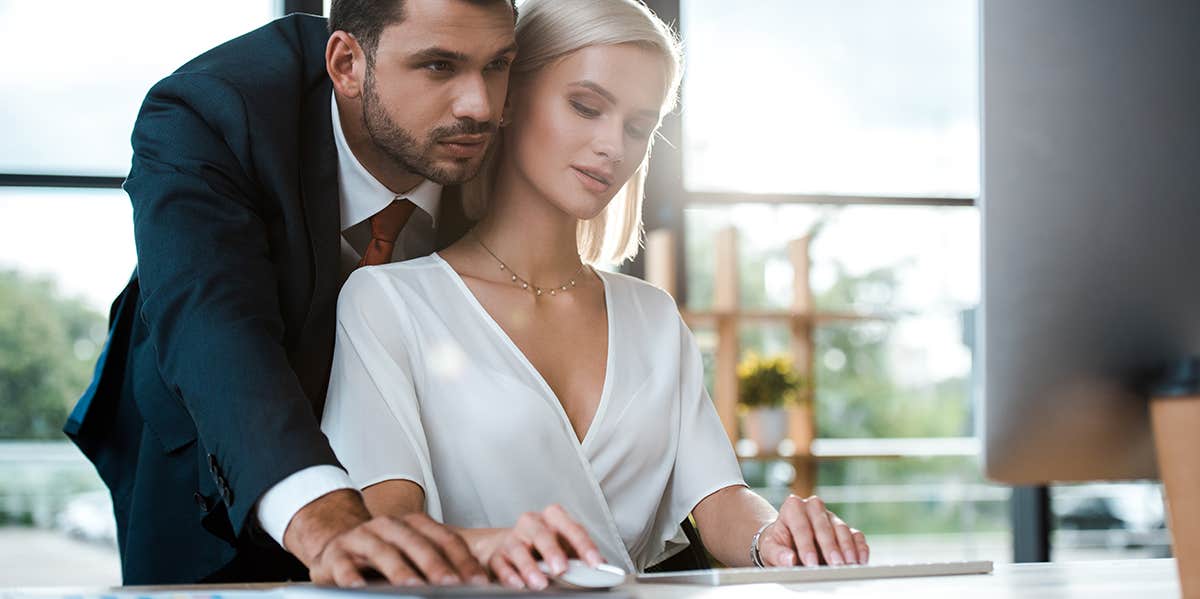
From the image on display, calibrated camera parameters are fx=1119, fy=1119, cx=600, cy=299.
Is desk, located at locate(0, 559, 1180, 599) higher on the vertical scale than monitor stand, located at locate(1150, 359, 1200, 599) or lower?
lower

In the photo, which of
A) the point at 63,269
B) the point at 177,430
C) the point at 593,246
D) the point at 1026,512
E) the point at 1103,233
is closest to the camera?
the point at 1103,233

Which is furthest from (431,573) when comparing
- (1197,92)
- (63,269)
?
(63,269)

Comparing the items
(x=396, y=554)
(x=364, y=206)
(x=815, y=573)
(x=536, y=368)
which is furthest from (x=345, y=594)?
(x=364, y=206)

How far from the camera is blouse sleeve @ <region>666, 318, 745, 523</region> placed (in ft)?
5.59

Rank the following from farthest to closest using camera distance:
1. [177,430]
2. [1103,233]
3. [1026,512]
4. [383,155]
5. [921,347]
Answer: [921,347] < [1026,512] < [383,155] < [177,430] < [1103,233]

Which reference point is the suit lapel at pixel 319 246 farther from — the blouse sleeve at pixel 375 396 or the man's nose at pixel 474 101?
the man's nose at pixel 474 101

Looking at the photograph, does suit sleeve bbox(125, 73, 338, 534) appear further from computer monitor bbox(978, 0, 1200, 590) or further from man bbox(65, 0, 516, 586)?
computer monitor bbox(978, 0, 1200, 590)

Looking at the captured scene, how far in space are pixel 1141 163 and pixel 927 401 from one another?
4.53 metres

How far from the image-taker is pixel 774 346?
466cm

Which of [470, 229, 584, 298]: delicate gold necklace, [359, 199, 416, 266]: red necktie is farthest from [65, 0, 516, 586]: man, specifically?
[470, 229, 584, 298]: delicate gold necklace

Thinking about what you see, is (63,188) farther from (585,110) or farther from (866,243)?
(866,243)

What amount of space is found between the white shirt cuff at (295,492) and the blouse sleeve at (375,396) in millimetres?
282

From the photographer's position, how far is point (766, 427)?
4418 millimetres

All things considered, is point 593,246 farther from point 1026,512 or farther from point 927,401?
point 927,401
